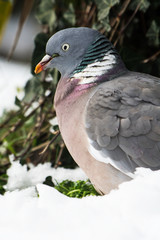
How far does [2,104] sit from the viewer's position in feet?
10.8

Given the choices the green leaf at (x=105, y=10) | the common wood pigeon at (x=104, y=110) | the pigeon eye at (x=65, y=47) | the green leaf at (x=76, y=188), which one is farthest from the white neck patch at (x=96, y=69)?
the green leaf at (x=76, y=188)

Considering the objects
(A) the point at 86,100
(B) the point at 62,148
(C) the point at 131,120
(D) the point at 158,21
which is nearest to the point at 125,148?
(C) the point at 131,120

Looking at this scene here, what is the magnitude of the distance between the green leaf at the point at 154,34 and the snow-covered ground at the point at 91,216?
3.82 ft

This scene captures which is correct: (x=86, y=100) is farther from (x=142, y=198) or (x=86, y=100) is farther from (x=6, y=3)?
(x=6, y=3)

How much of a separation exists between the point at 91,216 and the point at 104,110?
525 mm

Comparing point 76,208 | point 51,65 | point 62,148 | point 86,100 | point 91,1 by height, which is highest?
point 91,1

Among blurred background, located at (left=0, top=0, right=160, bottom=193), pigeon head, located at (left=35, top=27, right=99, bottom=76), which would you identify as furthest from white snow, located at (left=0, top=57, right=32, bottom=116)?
pigeon head, located at (left=35, top=27, right=99, bottom=76)

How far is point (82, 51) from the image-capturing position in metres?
1.94

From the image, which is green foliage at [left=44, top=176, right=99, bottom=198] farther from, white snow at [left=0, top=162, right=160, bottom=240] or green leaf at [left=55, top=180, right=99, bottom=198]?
white snow at [left=0, top=162, right=160, bottom=240]

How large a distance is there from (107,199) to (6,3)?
2.27 m

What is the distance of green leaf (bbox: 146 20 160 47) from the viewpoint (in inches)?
92.9

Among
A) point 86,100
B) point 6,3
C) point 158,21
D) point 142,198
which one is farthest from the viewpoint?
point 6,3

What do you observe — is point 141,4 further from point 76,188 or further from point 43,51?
point 76,188

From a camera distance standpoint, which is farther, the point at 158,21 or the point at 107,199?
the point at 158,21
